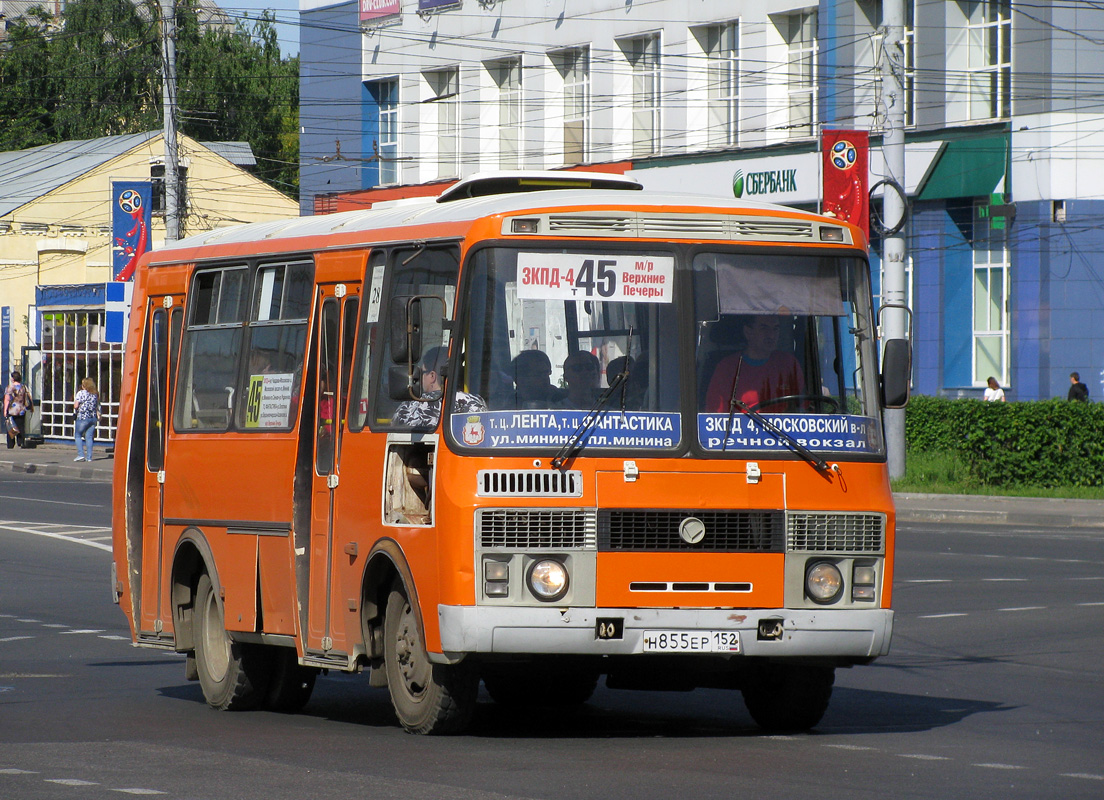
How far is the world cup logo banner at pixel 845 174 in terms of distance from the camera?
28406 mm

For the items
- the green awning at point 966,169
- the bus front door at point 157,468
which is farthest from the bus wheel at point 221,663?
the green awning at point 966,169

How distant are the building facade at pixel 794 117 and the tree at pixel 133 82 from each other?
25.9 m

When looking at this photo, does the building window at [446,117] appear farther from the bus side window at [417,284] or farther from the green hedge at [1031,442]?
the bus side window at [417,284]

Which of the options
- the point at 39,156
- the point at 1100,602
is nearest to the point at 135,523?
the point at 1100,602

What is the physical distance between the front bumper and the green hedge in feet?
67.4

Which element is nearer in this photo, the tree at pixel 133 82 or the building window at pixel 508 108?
the building window at pixel 508 108

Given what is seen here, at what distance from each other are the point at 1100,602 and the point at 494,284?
8506 millimetres

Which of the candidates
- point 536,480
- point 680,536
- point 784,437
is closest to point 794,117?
point 784,437

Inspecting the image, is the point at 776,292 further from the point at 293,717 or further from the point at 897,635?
the point at 897,635

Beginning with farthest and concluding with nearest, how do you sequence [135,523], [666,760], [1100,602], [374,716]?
[1100,602]
[135,523]
[374,716]
[666,760]

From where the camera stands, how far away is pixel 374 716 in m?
10.2

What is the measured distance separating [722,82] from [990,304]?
840cm

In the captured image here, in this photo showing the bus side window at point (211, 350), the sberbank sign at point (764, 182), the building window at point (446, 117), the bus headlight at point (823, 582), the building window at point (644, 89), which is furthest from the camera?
the building window at point (446, 117)

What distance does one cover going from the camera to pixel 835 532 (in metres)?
8.93
